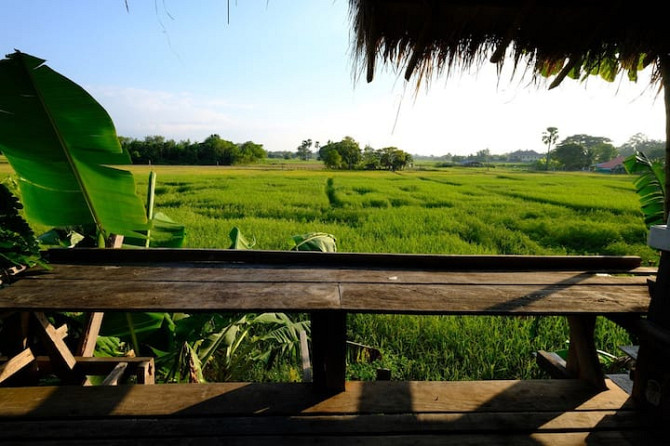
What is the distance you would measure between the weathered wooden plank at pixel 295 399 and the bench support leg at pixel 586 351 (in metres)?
0.05

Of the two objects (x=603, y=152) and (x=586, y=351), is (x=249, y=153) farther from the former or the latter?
(x=603, y=152)

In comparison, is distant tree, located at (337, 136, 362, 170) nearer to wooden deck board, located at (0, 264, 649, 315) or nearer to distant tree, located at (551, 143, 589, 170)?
distant tree, located at (551, 143, 589, 170)

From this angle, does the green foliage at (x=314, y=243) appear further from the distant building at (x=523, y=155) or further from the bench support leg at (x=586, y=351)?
the distant building at (x=523, y=155)

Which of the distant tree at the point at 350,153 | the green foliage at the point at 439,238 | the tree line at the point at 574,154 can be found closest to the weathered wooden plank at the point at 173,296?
the green foliage at the point at 439,238

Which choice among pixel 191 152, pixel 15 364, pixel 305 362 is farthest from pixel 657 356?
pixel 191 152

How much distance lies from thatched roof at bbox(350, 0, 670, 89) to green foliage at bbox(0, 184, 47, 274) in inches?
62.1

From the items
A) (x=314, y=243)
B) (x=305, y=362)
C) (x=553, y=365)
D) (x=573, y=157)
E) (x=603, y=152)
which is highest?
(x=603, y=152)

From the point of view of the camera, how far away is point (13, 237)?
4.33 feet

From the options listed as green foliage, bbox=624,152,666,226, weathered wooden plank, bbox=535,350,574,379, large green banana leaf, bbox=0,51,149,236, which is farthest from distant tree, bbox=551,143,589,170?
large green banana leaf, bbox=0,51,149,236

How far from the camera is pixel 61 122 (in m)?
1.49

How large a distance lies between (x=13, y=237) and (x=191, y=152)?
49563 mm

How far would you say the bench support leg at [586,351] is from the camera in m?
1.44

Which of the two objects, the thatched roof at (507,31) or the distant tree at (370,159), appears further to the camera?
the distant tree at (370,159)

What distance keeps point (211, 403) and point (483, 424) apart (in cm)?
93
